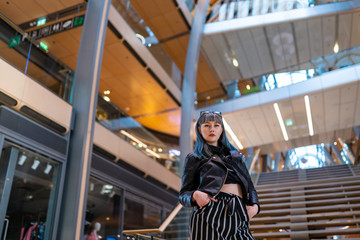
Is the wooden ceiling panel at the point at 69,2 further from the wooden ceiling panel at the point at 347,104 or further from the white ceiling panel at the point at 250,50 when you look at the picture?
the wooden ceiling panel at the point at 347,104

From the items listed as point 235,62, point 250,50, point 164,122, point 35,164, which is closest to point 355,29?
point 250,50

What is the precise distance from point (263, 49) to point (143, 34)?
5.44 metres

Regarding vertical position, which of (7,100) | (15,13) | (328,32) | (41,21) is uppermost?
(328,32)

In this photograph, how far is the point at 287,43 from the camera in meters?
14.6

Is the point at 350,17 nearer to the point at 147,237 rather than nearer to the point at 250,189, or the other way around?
the point at 147,237

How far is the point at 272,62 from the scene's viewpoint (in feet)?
51.5

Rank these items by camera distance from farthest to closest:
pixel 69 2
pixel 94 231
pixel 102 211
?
pixel 69 2, pixel 102 211, pixel 94 231

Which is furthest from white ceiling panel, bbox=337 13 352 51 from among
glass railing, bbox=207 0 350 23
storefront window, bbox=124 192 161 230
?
storefront window, bbox=124 192 161 230

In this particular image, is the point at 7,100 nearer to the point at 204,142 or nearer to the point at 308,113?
the point at 204,142

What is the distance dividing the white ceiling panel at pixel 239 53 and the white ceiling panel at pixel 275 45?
1.16 metres

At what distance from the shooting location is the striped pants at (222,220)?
1.61 meters

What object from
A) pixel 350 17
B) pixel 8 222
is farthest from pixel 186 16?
pixel 8 222

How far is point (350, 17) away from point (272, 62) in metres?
3.89

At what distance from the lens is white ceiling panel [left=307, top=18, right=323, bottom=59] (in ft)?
43.1
